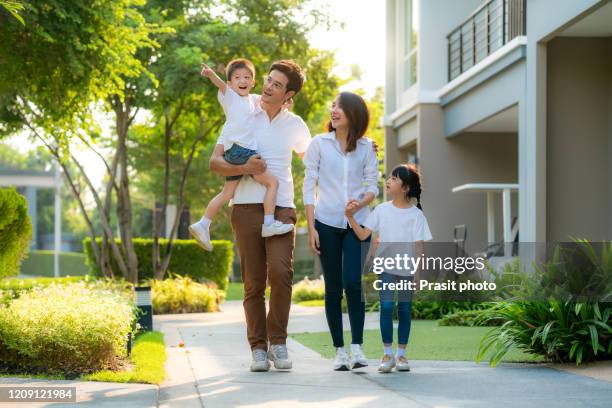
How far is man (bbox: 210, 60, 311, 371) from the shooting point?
6.80m

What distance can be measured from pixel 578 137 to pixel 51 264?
41.8 meters

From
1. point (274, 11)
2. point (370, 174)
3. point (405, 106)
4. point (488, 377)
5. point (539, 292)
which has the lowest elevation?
point (488, 377)

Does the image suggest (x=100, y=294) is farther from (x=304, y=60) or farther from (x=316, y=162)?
(x=304, y=60)

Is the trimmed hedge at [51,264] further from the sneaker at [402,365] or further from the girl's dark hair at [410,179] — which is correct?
the sneaker at [402,365]

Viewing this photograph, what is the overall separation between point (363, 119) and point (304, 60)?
13.7 metres

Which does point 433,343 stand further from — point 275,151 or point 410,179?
point 275,151

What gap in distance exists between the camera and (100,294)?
1004 cm

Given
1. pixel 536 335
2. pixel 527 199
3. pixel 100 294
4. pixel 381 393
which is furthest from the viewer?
pixel 527 199

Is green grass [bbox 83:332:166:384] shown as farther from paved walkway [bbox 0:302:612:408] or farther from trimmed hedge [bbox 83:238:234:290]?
trimmed hedge [bbox 83:238:234:290]

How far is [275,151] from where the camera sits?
6.88 meters

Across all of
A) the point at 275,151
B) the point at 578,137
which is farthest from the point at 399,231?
the point at 578,137

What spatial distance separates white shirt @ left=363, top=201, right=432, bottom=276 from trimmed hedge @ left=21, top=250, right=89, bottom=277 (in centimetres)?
3720

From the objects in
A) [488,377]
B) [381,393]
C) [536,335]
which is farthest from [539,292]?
[381,393]

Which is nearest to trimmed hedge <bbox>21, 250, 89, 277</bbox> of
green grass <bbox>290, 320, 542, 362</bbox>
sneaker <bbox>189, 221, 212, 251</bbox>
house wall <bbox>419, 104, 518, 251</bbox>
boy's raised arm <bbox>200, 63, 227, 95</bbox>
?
house wall <bbox>419, 104, 518, 251</bbox>
